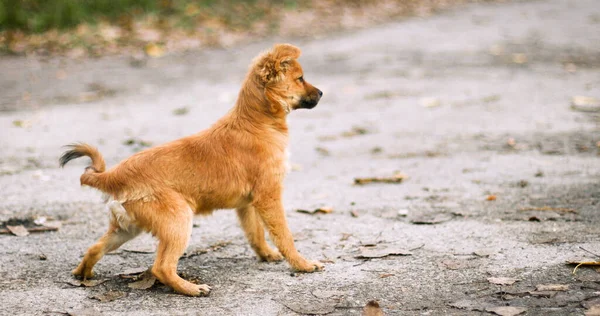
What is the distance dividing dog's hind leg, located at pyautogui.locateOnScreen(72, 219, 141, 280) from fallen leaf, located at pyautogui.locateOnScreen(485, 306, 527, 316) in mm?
2325

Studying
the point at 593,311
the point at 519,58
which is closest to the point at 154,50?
the point at 519,58

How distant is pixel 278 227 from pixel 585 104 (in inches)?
253

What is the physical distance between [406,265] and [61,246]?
267 centimetres

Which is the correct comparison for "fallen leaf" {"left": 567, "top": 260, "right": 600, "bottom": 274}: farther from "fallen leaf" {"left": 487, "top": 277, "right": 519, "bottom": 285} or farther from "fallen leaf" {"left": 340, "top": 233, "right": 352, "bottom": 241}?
"fallen leaf" {"left": 340, "top": 233, "right": 352, "bottom": 241}

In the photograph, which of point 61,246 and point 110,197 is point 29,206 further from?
point 110,197

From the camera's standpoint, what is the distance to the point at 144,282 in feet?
14.9

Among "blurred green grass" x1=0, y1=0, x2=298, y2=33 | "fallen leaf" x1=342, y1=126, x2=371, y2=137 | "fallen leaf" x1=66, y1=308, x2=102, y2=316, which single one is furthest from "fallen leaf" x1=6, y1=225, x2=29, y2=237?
"blurred green grass" x1=0, y1=0, x2=298, y2=33

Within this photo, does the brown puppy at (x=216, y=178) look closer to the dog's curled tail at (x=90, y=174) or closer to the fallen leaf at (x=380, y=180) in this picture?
the dog's curled tail at (x=90, y=174)

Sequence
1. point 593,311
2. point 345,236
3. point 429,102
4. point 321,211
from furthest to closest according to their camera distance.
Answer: point 429,102 < point 321,211 < point 345,236 < point 593,311

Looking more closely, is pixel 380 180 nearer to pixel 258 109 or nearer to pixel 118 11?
pixel 258 109

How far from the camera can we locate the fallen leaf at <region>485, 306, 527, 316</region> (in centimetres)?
388

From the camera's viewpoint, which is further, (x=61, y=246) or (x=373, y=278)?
(x=61, y=246)

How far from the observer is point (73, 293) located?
4363 mm

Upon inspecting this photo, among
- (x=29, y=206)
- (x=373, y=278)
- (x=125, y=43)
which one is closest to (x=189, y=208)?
(x=373, y=278)
